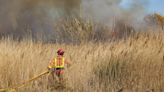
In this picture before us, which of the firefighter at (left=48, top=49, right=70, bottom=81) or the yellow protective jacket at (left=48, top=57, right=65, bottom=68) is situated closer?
the firefighter at (left=48, top=49, right=70, bottom=81)

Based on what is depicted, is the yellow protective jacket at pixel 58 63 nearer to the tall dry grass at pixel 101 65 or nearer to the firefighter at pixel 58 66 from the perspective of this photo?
the firefighter at pixel 58 66

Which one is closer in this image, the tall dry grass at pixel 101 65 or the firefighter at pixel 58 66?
the tall dry grass at pixel 101 65

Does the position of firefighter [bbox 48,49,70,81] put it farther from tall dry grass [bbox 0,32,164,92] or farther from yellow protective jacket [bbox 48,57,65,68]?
tall dry grass [bbox 0,32,164,92]

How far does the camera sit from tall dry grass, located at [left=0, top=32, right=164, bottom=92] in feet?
24.5

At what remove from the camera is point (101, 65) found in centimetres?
808

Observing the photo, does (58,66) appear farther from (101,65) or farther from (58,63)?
(101,65)

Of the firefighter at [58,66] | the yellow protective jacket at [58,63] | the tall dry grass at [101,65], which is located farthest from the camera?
the yellow protective jacket at [58,63]

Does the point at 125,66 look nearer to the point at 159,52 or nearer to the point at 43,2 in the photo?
the point at 159,52

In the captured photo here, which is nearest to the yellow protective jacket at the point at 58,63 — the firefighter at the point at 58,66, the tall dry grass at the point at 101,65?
the firefighter at the point at 58,66

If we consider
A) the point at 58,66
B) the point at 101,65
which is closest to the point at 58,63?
the point at 58,66

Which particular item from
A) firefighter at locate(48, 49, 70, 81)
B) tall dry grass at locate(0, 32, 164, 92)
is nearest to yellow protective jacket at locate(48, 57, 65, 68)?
firefighter at locate(48, 49, 70, 81)

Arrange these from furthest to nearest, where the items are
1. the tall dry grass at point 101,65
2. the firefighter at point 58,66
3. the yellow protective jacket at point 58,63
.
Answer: the yellow protective jacket at point 58,63
the firefighter at point 58,66
the tall dry grass at point 101,65

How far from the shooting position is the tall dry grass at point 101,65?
7453mm

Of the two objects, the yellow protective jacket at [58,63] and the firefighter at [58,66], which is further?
the yellow protective jacket at [58,63]
